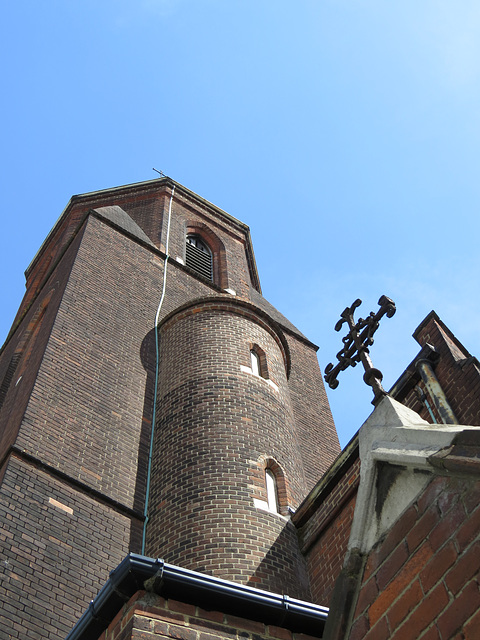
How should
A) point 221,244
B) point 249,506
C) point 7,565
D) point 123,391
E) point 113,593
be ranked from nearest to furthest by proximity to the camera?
point 113,593 → point 7,565 → point 249,506 → point 123,391 → point 221,244

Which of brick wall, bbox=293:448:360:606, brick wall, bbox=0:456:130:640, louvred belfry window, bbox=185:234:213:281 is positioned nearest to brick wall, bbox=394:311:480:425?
brick wall, bbox=293:448:360:606

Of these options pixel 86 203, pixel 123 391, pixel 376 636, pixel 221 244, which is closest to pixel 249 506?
pixel 123 391

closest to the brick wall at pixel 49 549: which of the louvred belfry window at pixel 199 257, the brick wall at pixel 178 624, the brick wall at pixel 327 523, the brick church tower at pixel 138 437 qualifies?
the brick church tower at pixel 138 437

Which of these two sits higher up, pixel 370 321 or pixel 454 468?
pixel 370 321

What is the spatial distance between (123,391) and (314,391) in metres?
6.81

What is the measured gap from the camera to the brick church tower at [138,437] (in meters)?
8.33

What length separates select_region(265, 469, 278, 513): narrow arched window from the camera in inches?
384

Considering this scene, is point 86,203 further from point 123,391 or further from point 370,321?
point 370,321

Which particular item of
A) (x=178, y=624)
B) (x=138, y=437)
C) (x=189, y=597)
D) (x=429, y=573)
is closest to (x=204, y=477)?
(x=138, y=437)

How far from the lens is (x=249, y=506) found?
9.30 m

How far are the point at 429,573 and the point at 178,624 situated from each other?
2.50 m

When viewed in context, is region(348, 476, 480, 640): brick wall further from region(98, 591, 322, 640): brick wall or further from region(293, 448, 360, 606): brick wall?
region(293, 448, 360, 606): brick wall

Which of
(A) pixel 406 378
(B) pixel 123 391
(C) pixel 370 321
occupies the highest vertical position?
(B) pixel 123 391

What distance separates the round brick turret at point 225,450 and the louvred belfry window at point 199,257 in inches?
250
